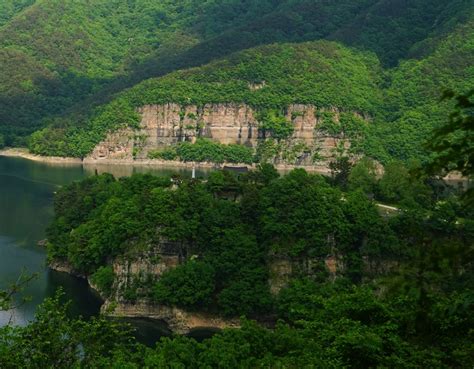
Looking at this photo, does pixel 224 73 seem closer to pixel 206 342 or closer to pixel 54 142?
pixel 54 142

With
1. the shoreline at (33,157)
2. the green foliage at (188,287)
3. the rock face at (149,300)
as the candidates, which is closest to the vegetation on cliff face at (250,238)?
the green foliage at (188,287)

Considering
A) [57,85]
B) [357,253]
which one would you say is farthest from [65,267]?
[57,85]


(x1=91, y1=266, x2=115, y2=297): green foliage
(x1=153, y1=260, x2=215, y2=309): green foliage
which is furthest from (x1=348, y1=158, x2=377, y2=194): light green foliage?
(x1=91, y1=266, x2=115, y2=297): green foliage

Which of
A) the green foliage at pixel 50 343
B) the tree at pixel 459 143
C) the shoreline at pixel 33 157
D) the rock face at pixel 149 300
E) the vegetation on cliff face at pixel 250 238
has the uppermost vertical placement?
the tree at pixel 459 143

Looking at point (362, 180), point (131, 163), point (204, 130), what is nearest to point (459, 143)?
point (362, 180)

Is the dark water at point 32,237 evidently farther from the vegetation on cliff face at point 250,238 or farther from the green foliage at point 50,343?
the vegetation on cliff face at point 250,238
